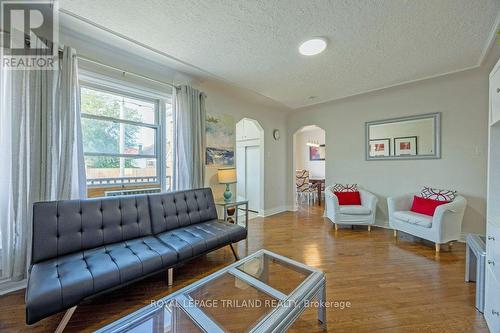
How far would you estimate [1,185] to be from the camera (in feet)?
5.66

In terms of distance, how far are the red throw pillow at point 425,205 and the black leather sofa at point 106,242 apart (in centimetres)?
270

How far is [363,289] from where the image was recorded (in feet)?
6.03

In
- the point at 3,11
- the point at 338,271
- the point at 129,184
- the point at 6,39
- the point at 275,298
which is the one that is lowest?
the point at 338,271

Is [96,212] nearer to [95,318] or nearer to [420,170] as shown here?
[95,318]

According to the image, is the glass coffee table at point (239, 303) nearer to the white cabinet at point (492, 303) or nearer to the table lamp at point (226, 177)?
the white cabinet at point (492, 303)

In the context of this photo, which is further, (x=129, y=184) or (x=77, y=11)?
Answer: (x=129, y=184)

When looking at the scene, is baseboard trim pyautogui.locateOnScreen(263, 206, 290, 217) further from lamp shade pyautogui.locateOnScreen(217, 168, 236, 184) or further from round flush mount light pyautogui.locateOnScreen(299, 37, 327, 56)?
round flush mount light pyautogui.locateOnScreen(299, 37, 327, 56)

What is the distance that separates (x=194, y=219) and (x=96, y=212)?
1.02 meters

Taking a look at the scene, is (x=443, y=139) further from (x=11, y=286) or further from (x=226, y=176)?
(x=11, y=286)

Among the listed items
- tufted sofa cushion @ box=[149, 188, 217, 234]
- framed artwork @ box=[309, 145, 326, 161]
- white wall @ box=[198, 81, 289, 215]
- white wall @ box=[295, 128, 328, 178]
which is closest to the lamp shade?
white wall @ box=[198, 81, 289, 215]

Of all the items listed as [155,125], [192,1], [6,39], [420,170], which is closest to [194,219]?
[155,125]

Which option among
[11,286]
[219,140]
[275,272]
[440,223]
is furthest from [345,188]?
[11,286]

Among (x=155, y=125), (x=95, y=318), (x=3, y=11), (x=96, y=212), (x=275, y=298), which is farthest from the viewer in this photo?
(x=155, y=125)

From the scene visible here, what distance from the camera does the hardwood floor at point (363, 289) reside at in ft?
4.75
